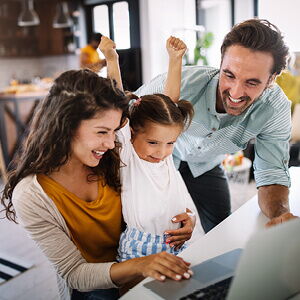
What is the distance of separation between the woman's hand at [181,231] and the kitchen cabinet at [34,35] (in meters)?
5.38

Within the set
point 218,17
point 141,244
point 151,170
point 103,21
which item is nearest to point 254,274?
point 141,244

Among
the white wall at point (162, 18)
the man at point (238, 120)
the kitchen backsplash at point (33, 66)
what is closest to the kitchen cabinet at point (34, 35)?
the kitchen backsplash at point (33, 66)

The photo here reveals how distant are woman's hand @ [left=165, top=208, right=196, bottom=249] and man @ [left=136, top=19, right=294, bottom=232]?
0.24m

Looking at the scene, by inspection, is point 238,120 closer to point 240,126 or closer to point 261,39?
point 240,126

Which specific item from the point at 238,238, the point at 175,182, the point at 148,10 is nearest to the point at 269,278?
the point at 238,238

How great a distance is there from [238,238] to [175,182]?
267 millimetres

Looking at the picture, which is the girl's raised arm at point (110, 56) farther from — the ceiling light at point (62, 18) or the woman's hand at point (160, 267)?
the ceiling light at point (62, 18)

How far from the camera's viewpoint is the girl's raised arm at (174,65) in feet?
3.81

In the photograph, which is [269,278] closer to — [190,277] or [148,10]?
[190,277]

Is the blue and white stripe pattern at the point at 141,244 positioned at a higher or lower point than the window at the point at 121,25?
lower

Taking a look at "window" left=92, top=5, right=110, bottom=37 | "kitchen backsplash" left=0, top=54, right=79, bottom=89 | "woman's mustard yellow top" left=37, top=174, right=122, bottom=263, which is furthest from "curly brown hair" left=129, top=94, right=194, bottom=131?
"kitchen backsplash" left=0, top=54, right=79, bottom=89

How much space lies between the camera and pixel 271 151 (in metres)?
1.40

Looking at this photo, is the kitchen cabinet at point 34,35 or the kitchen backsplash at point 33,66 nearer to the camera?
the kitchen cabinet at point 34,35

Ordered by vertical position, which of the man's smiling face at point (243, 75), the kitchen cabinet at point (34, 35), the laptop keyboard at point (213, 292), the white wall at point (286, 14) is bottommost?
the laptop keyboard at point (213, 292)
